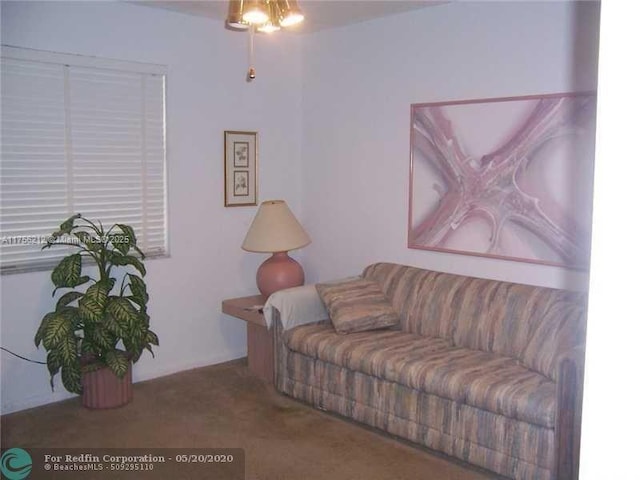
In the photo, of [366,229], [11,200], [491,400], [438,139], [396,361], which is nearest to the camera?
[491,400]

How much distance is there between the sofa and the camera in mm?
2896

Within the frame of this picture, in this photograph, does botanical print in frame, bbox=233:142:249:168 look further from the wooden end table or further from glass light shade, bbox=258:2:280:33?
glass light shade, bbox=258:2:280:33

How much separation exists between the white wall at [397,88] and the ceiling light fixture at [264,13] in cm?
152

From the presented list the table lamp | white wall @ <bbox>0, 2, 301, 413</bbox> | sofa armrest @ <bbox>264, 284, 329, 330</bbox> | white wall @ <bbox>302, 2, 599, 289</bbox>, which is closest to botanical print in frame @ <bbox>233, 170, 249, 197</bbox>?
white wall @ <bbox>0, 2, 301, 413</bbox>

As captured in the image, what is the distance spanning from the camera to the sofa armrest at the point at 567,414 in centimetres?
273

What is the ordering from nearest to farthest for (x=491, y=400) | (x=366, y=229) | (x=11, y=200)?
(x=491, y=400) < (x=11, y=200) < (x=366, y=229)

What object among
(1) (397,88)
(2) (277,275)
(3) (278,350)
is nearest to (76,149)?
(2) (277,275)

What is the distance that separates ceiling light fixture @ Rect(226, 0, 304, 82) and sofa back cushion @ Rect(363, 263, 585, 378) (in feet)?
6.20

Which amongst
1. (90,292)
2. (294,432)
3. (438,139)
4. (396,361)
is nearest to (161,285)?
(90,292)

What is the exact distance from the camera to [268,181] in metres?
5.00

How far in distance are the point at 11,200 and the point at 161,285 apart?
3.74 feet

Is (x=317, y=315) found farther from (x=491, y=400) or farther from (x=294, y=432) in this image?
(x=491, y=400)

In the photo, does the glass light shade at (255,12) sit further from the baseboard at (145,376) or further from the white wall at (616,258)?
the baseboard at (145,376)

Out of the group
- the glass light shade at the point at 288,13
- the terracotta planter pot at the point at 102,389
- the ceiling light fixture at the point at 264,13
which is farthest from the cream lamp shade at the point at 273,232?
the glass light shade at the point at 288,13
